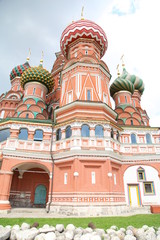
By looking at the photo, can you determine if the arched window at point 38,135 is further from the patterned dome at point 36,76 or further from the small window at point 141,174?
the patterned dome at point 36,76

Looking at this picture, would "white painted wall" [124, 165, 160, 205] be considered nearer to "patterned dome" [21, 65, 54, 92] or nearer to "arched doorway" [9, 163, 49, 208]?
"arched doorway" [9, 163, 49, 208]

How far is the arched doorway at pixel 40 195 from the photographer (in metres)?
12.7

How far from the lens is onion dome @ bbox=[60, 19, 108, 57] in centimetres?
1708

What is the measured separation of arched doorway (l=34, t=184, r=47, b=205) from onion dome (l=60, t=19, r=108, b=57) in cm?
1347

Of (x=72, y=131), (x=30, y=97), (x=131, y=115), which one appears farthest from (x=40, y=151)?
(x=131, y=115)

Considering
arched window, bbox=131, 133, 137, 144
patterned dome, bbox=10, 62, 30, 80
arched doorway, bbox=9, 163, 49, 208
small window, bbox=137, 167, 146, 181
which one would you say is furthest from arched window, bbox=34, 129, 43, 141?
patterned dome, bbox=10, 62, 30, 80

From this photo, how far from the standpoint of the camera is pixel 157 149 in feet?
42.2

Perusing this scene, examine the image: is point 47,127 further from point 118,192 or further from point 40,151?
point 118,192

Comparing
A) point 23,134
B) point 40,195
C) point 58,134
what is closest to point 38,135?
point 23,134

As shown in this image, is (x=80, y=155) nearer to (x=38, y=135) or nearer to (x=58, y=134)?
(x=58, y=134)

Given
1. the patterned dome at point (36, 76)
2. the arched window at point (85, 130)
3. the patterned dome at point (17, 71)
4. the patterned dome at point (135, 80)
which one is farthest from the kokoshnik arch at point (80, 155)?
the patterned dome at point (17, 71)

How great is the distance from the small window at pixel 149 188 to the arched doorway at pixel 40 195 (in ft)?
23.2

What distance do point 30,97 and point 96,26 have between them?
9.64m

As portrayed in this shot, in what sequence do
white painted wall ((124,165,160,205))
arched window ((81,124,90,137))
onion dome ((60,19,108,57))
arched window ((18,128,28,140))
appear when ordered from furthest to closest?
1. onion dome ((60,19,108,57))
2. arched window ((18,128,28,140))
3. white painted wall ((124,165,160,205))
4. arched window ((81,124,90,137))
